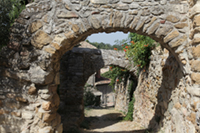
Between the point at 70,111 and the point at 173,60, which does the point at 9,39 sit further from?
the point at 70,111

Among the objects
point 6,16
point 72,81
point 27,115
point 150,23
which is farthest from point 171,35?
point 72,81

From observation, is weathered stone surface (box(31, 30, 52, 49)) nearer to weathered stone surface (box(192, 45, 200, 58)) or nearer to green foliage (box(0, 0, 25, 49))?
green foliage (box(0, 0, 25, 49))

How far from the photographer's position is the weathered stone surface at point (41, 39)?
2715 mm

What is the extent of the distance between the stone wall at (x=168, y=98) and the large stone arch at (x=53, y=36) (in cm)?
33

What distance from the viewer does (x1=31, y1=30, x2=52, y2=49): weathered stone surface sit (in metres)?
2.72

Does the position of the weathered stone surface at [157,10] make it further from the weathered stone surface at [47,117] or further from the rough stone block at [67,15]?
the weathered stone surface at [47,117]

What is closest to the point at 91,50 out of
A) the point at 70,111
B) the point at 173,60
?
the point at 70,111

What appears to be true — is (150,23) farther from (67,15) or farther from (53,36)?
(53,36)

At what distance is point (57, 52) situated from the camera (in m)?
2.79

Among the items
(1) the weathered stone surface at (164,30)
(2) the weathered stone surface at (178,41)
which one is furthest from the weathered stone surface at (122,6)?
(2) the weathered stone surface at (178,41)

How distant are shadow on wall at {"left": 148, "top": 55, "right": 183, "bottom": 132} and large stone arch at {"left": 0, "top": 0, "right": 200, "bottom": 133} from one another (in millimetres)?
571

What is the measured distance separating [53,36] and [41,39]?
0.70 ft

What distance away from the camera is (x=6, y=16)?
2973 mm

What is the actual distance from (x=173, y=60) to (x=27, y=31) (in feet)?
9.08
